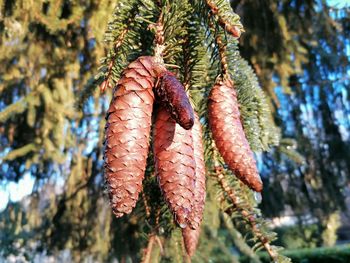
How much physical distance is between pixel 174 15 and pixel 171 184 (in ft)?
0.90

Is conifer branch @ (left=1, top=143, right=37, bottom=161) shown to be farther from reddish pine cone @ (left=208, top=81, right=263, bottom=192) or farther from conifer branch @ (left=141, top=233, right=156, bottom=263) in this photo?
reddish pine cone @ (left=208, top=81, right=263, bottom=192)

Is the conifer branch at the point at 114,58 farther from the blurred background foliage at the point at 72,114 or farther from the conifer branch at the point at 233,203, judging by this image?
the blurred background foliage at the point at 72,114

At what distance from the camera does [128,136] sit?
0.47m

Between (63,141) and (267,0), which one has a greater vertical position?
(267,0)

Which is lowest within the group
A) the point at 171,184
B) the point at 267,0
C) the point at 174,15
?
the point at 171,184

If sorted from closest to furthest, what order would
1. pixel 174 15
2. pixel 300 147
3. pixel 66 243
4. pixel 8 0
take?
pixel 174 15, pixel 8 0, pixel 66 243, pixel 300 147

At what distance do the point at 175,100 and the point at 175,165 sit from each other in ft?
0.25

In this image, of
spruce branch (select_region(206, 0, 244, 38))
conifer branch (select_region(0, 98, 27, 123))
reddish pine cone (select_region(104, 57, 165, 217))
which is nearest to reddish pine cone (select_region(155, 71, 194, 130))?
reddish pine cone (select_region(104, 57, 165, 217))

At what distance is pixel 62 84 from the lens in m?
1.82

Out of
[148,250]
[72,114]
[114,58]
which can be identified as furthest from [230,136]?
[72,114]

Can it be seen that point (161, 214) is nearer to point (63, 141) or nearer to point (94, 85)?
point (94, 85)

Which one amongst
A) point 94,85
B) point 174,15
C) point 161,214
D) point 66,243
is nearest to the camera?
point 174,15

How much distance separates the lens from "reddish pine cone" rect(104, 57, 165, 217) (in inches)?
17.7

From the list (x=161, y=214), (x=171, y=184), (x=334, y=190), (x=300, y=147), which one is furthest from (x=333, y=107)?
(x=171, y=184)
